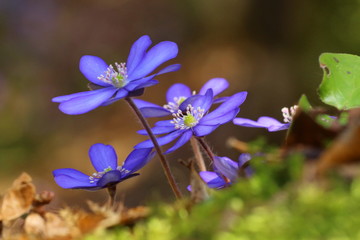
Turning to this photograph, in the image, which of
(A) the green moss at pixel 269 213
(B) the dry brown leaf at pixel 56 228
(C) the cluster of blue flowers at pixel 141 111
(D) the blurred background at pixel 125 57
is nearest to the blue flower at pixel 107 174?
(C) the cluster of blue flowers at pixel 141 111

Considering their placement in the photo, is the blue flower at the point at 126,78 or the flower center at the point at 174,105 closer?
the blue flower at the point at 126,78

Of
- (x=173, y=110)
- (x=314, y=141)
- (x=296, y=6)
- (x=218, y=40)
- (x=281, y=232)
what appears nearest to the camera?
(x=281, y=232)

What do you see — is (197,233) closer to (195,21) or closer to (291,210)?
(291,210)

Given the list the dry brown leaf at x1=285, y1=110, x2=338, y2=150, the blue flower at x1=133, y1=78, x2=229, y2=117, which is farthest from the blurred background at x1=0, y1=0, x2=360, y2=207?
the dry brown leaf at x1=285, y1=110, x2=338, y2=150

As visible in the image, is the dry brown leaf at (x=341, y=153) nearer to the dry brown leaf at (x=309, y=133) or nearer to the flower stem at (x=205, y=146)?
the dry brown leaf at (x=309, y=133)

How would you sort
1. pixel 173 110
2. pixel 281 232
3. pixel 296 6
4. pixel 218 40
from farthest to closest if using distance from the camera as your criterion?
pixel 218 40 → pixel 296 6 → pixel 173 110 → pixel 281 232

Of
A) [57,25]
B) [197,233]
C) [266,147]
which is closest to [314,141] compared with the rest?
[266,147]

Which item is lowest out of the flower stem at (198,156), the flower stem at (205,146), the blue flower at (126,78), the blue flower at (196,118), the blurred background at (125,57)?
the blurred background at (125,57)
